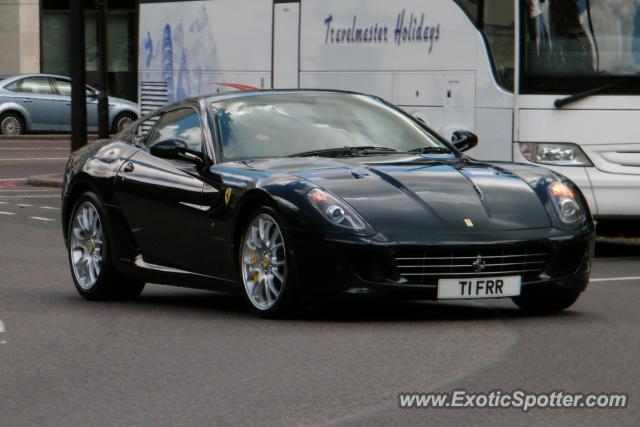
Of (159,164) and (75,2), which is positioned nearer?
(159,164)

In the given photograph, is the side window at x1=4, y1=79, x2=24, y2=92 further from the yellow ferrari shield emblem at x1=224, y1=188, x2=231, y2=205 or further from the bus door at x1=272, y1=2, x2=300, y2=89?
the yellow ferrari shield emblem at x1=224, y1=188, x2=231, y2=205

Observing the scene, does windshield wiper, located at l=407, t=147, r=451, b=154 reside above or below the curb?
above

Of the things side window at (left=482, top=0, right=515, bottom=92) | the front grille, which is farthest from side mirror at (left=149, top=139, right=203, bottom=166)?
side window at (left=482, top=0, right=515, bottom=92)

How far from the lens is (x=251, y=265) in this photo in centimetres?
945

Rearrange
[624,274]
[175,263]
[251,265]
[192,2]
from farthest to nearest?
1. [192,2]
2. [624,274]
3. [175,263]
4. [251,265]

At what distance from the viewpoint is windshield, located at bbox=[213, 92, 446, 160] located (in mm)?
10133

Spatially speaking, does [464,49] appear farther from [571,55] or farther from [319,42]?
[319,42]

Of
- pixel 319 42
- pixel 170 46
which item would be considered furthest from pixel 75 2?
pixel 319 42

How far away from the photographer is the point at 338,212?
8938mm

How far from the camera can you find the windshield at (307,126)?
10133 millimetres

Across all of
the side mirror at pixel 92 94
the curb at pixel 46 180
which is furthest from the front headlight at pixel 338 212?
the side mirror at pixel 92 94

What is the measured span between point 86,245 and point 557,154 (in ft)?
15.3

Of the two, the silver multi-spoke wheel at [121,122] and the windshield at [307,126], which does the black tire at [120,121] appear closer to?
the silver multi-spoke wheel at [121,122]

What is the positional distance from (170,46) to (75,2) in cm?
313
